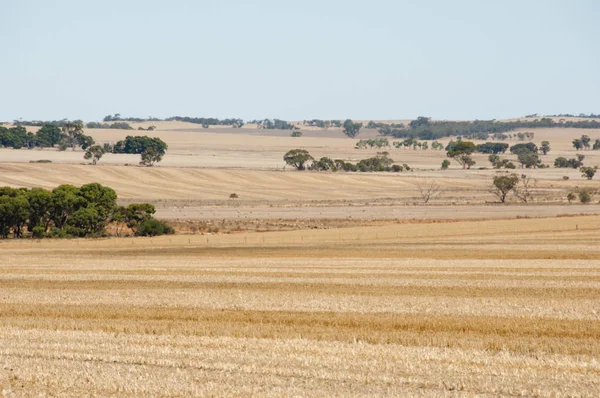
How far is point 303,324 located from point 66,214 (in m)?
48.4

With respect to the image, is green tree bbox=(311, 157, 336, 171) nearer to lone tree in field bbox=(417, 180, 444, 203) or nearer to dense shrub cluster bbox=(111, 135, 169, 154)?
lone tree in field bbox=(417, 180, 444, 203)

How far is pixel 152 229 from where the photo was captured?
67.2 m

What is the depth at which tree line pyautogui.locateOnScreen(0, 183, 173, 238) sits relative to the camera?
64312 millimetres

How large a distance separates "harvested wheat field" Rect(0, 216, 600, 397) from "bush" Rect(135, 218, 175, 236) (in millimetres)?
19692

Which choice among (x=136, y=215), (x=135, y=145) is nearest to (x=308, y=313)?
(x=136, y=215)

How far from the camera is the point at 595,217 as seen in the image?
76562 millimetres

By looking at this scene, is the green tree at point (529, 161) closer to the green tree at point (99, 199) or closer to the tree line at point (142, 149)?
the tree line at point (142, 149)

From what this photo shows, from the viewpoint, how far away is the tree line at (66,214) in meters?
64.3

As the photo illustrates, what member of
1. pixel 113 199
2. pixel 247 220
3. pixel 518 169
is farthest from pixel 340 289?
pixel 518 169

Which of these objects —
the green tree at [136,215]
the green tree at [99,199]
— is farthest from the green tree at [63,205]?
the green tree at [136,215]

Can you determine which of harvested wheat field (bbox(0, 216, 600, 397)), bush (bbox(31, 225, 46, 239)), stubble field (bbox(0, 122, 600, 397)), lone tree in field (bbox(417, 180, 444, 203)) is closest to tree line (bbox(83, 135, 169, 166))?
lone tree in field (bbox(417, 180, 444, 203))

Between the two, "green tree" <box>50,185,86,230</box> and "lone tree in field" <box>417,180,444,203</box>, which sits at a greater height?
"green tree" <box>50,185,86,230</box>

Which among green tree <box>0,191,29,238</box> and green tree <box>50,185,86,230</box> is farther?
green tree <box>50,185,86,230</box>

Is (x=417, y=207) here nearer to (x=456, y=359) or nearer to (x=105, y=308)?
(x=105, y=308)
